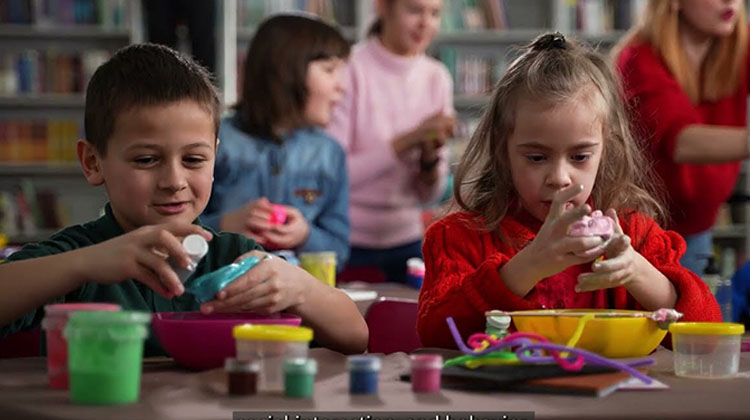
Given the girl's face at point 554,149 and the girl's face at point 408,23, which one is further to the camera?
the girl's face at point 408,23

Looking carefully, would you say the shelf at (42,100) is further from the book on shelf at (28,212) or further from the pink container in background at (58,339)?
the pink container in background at (58,339)

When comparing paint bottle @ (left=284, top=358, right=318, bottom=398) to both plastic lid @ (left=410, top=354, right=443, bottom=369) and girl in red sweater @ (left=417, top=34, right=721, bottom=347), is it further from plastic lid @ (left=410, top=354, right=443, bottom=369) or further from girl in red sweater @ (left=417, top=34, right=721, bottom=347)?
girl in red sweater @ (left=417, top=34, right=721, bottom=347)

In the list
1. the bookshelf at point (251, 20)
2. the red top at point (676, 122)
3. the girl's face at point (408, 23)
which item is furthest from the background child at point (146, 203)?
the bookshelf at point (251, 20)

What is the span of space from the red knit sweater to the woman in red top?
3.09 ft

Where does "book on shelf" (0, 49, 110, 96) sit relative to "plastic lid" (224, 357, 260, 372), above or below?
above

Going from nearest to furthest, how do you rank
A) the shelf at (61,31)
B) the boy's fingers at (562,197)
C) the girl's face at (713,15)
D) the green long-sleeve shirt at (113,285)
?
the boy's fingers at (562,197) → the green long-sleeve shirt at (113,285) → the girl's face at (713,15) → the shelf at (61,31)

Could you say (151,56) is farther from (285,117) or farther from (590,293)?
(285,117)

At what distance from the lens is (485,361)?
1027 mm

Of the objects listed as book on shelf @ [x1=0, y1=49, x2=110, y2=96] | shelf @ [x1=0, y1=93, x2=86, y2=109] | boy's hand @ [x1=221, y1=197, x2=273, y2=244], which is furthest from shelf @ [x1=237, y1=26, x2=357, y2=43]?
boy's hand @ [x1=221, y1=197, x2=273, y2=244]

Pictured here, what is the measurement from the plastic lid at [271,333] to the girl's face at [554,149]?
0.65m

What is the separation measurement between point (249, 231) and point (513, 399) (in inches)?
67.5

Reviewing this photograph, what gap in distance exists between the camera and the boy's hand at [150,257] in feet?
3.66

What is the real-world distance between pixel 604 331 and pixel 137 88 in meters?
0.73

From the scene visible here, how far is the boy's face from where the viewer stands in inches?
56.5
